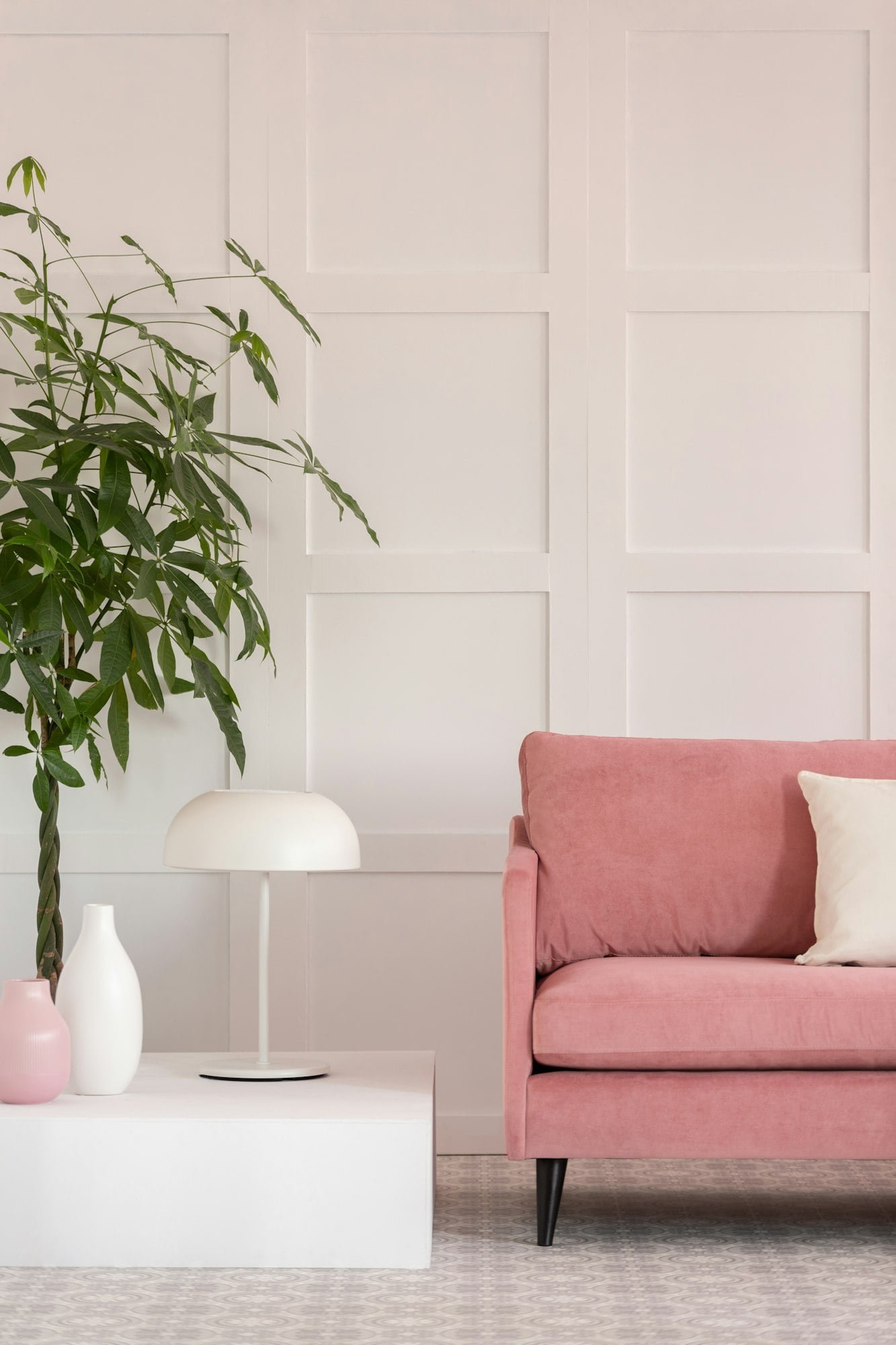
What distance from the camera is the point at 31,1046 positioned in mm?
2275

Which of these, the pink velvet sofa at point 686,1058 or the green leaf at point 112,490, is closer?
the pink velvet sofa at point 686,1058

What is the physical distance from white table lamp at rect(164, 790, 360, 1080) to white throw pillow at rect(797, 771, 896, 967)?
875mm

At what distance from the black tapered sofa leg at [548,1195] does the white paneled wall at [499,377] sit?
0.99 metres

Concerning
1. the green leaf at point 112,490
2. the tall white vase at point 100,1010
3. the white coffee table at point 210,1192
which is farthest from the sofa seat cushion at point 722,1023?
the green leaf at point 112,490

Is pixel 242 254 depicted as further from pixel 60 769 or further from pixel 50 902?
pixel 50 902

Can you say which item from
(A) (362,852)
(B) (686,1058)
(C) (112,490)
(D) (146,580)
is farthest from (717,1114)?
(C) (112,490)

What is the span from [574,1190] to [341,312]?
2060 millimetres

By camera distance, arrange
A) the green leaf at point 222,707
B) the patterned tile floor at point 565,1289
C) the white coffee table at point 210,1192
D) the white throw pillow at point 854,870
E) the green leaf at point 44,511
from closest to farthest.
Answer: the patterned tile floor at point 565,1289, the white coffee table at point 210,1192, the white throw pillow at point 854,870, the green leaf at point 44,511, the green leaf at point 222,707

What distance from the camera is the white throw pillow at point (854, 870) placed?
97.2 inches

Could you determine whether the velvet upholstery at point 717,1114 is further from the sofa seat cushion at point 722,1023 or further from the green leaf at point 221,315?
the green leaf at point 221,315

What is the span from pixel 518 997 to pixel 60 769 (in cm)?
109

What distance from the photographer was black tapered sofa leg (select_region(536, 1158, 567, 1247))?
7.66ft

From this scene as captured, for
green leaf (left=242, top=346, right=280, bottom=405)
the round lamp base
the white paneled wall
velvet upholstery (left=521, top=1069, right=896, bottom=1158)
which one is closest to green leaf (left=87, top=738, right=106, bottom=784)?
the white paneled wall

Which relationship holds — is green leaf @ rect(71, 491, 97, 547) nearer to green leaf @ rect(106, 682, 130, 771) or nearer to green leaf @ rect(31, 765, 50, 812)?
green leaf @ rect(106, 682, 130, 771)
